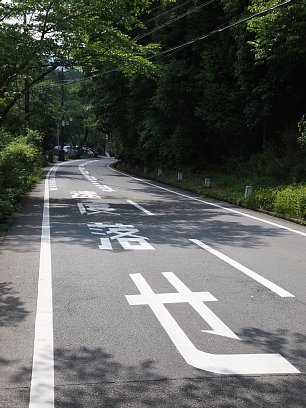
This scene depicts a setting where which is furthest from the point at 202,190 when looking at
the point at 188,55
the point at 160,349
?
the point at 160,349

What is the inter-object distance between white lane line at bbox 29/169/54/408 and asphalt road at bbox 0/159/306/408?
0.04 ft

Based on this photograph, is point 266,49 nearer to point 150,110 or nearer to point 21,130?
point 150,110

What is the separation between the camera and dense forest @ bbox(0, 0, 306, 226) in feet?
50.6

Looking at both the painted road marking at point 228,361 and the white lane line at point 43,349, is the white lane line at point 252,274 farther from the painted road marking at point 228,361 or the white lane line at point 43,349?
the white lane line at point 43,349

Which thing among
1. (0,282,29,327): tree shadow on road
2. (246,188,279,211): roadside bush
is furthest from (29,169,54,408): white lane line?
(246,188,279,211): roadside bush

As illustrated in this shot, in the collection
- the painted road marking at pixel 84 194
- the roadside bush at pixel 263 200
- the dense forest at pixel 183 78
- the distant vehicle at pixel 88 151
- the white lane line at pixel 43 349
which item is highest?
the dense forest at pixel 183 78

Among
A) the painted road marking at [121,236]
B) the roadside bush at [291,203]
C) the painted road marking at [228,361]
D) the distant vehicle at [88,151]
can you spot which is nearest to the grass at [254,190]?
the roadside bush at [291,203]

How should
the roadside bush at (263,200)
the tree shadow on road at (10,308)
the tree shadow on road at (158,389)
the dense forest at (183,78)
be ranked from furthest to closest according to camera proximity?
the dense forest at (183,78) → the roadside bush at (263,200) → the tree shadow on road at (10,308) → the tree shadow on road at (158,389)

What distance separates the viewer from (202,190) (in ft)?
69.3

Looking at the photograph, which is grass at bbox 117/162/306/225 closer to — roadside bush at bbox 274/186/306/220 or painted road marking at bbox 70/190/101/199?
roadside bush at bbox 274/186/306/220

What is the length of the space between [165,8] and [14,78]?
15183 mm

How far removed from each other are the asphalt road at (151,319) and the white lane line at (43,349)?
0.01 m

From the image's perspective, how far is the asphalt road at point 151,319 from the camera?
348 centimetres

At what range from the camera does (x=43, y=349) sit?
420 cm
